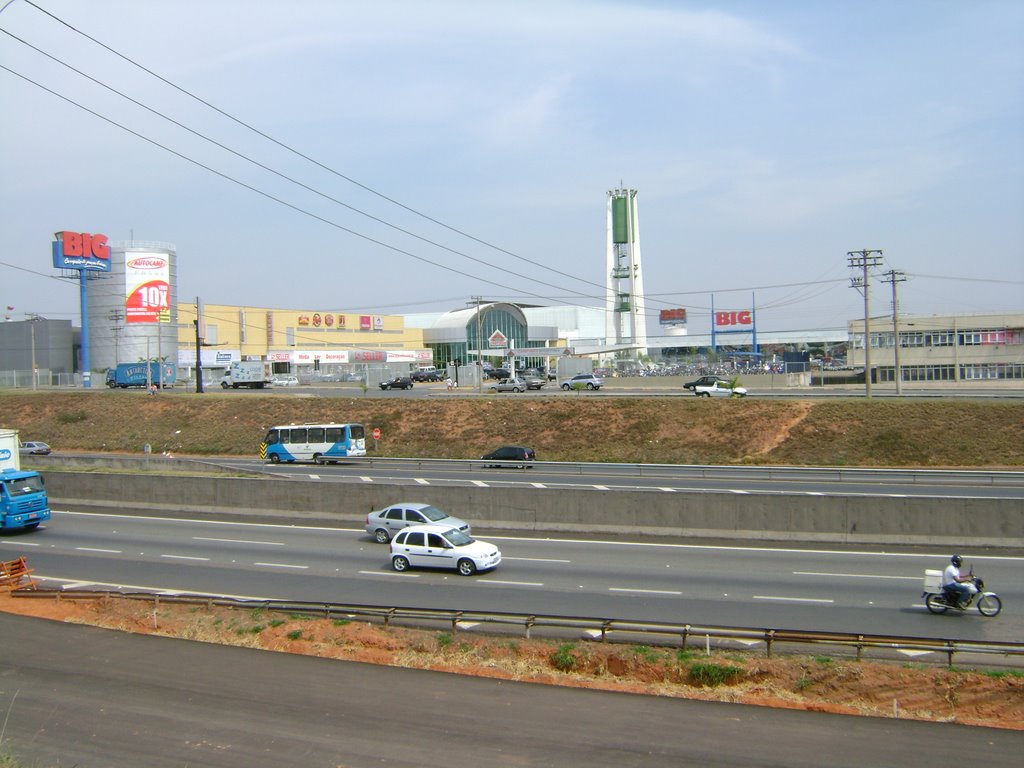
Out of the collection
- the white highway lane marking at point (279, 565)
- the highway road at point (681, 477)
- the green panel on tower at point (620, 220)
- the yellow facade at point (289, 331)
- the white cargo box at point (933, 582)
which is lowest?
the white highway lane marking at point (279, 565)

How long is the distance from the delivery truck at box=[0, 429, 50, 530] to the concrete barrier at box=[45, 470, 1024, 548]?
4.74 m

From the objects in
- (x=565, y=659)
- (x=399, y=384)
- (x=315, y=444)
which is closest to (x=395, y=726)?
(x=565, y=659)

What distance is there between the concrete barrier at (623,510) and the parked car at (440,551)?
202 inches

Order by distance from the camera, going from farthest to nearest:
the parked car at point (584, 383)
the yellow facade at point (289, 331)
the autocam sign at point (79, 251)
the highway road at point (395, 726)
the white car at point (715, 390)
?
the yellow facade at point (289, 331)
the autocam sign at point (79, 251)
the parked car at point (584, 383)
the white car at point (715, 390)
the highway road at point (395, 726)

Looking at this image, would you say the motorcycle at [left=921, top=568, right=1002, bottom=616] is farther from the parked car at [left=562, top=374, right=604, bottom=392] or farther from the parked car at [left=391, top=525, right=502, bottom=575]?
the parked car at [left=562, top=374, right=604, bottom=392]

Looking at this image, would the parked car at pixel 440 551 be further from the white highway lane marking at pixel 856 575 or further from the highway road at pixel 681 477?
the highway road at pixel 681 477

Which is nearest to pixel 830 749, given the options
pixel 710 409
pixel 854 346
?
pixel 710 409

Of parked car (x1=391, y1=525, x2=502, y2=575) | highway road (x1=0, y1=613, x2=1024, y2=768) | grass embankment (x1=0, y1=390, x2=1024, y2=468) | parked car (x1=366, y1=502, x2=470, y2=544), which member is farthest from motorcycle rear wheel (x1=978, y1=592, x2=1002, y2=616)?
grass embankment (x1=0, y1=390, x2=1024, y2=468)

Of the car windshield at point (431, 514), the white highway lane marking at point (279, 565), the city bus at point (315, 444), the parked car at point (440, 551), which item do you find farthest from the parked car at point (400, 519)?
the city bus at point (315, 444)

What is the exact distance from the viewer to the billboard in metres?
98.1

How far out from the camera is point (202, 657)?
45.7 ft

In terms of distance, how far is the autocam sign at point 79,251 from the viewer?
93.0 metres

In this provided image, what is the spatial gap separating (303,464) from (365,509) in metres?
18.3

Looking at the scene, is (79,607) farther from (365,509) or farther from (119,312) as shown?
(119,312)
